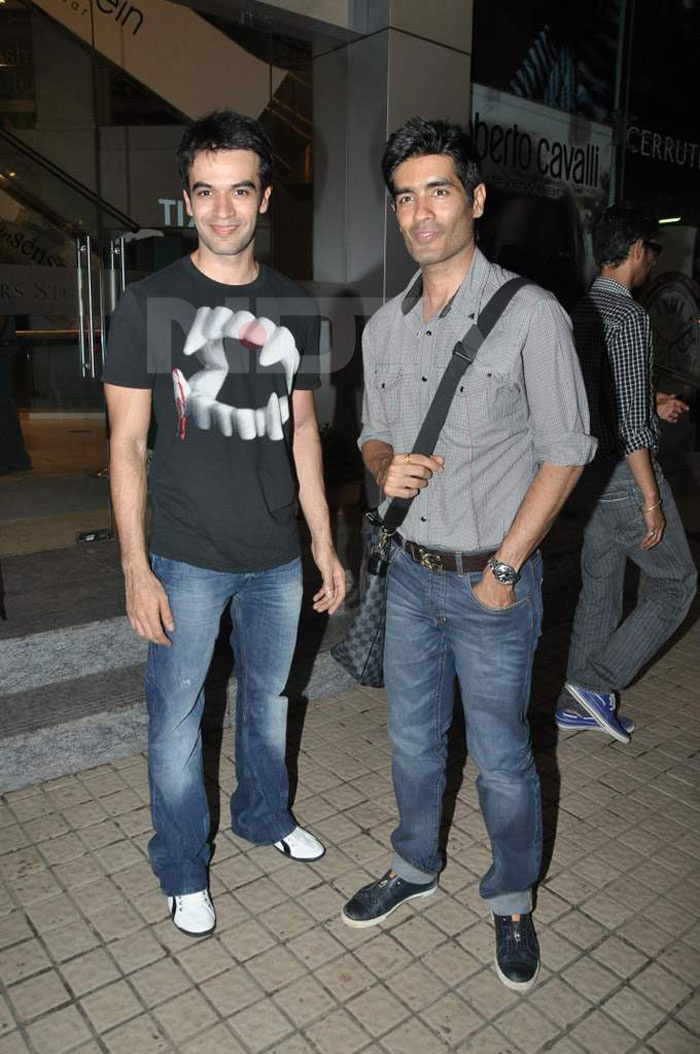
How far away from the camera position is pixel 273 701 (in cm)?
286

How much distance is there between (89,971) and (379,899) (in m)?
0.88

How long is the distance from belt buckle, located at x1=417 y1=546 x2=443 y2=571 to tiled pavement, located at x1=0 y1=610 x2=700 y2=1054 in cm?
118

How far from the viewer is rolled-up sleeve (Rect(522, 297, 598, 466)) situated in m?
2.13

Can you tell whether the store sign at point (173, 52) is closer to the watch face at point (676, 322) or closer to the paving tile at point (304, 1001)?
the watch face at point (676, 322)

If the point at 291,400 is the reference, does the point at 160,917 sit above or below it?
below

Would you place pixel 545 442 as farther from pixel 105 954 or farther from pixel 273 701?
pixel 105 954

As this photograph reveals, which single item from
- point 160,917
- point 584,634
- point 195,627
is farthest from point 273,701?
point 584,634

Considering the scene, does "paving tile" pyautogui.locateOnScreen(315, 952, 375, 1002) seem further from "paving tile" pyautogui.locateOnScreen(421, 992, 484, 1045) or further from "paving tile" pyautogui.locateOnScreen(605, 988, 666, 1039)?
"paving tile" pyautogui.locateOnScreen(605, 988, 666, 1039)

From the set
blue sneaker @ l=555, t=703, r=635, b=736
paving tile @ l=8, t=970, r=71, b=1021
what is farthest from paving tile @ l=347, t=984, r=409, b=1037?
blue sneaker @ l=555, t=703, r=635, b=736

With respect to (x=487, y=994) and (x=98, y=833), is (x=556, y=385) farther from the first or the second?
(x=98, y=833)

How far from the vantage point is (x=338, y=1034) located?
228 cm

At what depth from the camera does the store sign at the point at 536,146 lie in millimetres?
6652

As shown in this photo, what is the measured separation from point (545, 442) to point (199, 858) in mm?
1646

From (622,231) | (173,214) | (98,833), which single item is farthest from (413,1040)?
(173,214)
